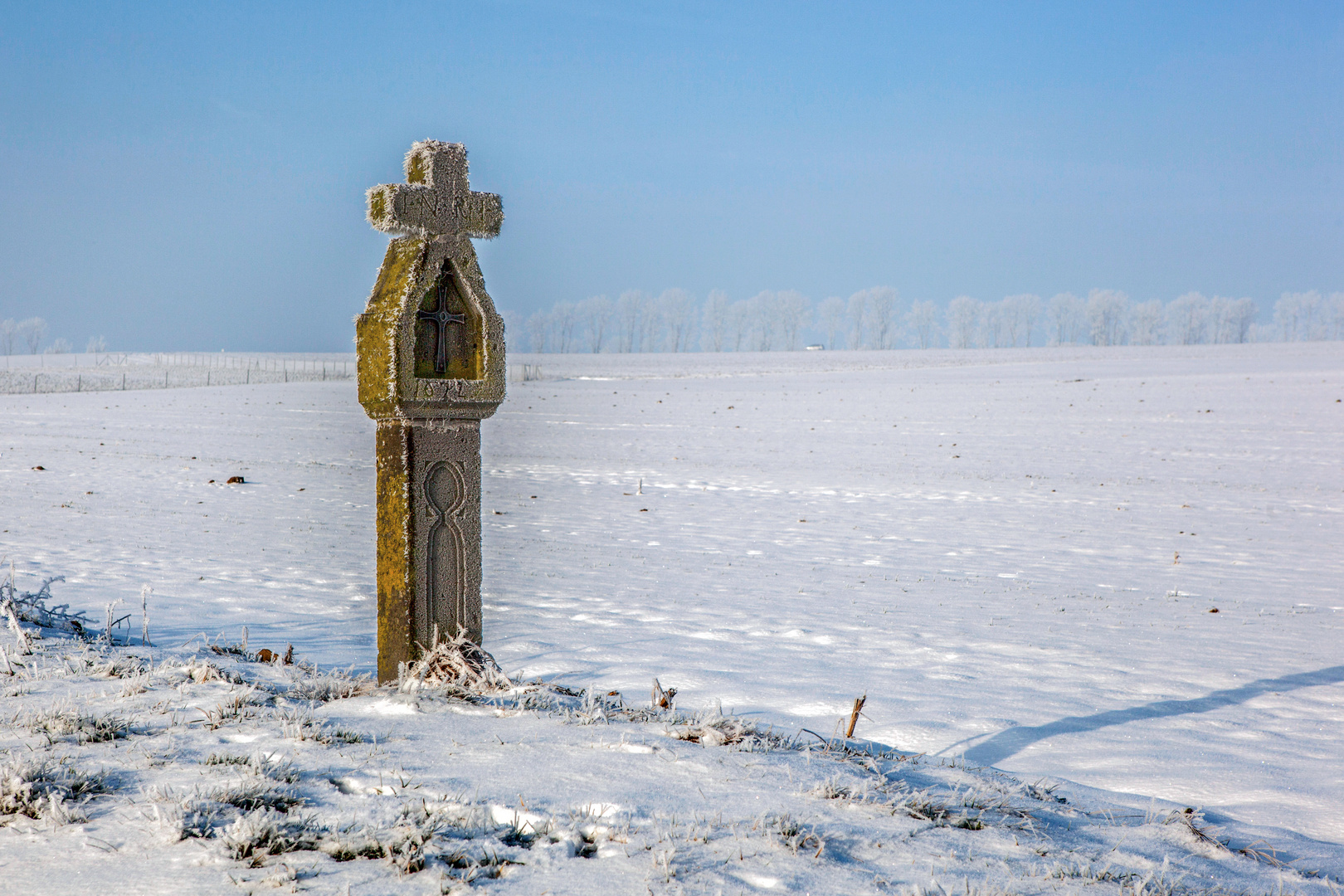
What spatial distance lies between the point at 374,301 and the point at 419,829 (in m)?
2.94

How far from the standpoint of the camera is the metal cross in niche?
484 centimetres

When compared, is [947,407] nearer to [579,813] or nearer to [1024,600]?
[1024,600]

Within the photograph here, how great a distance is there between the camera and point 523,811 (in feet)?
9.91

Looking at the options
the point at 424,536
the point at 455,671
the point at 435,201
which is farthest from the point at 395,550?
the point at 435,201

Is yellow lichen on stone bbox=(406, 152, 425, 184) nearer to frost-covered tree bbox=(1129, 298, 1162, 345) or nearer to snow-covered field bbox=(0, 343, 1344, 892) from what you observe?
snow-covered field bbox=(0, 343, 1344, 892)

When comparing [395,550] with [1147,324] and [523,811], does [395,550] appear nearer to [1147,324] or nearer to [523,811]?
[523,811]

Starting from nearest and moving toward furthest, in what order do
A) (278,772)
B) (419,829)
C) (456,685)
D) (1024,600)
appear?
1. (419,829)
2. (278,772)
3. (456,685)
4. (1024,600)

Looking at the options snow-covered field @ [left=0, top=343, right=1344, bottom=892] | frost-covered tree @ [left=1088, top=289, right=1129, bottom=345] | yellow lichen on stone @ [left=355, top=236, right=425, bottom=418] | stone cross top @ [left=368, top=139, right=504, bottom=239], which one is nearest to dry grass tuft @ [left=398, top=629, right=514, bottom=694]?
snow-covered field @ [left=0, top=343, right=1344, bottom=892]

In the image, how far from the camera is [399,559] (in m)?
4.72

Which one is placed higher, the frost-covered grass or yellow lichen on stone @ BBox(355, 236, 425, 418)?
yellow lichen on stone @ BBox(355, 236, 425, 418)

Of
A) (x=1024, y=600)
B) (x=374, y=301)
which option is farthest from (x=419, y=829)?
(x=1024, y=600)

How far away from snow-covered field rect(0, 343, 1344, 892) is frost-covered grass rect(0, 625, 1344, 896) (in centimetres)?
4

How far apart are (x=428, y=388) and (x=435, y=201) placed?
3.41ft

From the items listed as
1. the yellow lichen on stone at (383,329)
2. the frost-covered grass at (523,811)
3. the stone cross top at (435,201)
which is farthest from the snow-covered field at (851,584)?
the stone cross top at (435,201)
